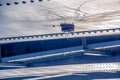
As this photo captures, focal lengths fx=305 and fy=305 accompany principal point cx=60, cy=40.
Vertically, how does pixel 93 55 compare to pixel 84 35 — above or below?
below

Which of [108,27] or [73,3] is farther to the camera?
[73,3]

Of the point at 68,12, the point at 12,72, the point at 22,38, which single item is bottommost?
the point at 12,72

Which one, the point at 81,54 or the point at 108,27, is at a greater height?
the point at 108,27

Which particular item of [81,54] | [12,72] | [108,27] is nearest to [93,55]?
[81,54]

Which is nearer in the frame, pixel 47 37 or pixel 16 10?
pixel 47 37

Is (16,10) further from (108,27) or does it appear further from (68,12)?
(108,27)

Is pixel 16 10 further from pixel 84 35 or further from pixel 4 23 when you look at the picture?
pixel 84 35

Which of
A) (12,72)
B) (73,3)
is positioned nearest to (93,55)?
(73,3)

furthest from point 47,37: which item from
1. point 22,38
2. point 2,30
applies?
point 2,30
